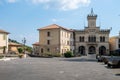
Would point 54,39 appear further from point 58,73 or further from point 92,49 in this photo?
point 58,73

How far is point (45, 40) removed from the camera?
92688mm

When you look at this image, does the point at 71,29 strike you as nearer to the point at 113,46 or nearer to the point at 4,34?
the point at 113,46

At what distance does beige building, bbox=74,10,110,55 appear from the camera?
9894 centimetres

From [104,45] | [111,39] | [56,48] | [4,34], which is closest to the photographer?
[4,34]

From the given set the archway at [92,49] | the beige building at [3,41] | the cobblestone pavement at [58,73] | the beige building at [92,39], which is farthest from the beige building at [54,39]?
the cobblestone pavement at [58,73]

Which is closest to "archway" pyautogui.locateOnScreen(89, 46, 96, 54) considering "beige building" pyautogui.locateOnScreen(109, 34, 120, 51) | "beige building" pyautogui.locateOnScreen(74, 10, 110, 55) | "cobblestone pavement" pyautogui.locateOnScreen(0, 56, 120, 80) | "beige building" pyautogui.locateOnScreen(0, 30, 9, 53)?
"beige building" pyautogui.locateOnScreen(74, 10, 110, 55)

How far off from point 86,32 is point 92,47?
19.0ft

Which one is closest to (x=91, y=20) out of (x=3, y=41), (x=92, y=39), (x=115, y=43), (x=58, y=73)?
(x=92, y=39)

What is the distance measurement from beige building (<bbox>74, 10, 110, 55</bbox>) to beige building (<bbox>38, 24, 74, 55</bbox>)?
6.11m

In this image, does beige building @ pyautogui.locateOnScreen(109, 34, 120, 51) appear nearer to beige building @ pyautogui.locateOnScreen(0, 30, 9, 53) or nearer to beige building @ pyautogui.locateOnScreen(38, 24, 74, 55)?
A: beige building @ pyautogui.locateOnScreen(38, 24, 74, 55)

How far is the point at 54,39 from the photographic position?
298 ft

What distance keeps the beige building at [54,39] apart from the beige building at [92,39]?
6.11 metres

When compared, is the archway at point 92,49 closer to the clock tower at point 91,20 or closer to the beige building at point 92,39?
the beige building at point 92,39

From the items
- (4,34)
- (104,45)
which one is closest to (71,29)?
(104,45)
